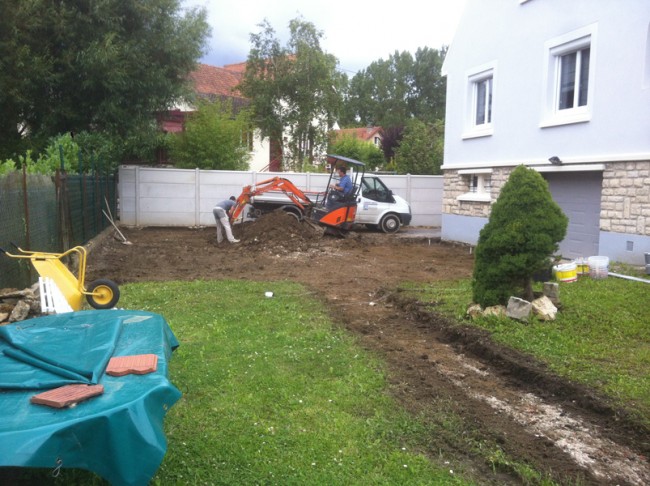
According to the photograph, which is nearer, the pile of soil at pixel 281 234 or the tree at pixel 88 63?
the tree at pixel 88 63

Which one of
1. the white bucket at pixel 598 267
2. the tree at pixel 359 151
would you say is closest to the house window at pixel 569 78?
the white bucket at pixel 598 267

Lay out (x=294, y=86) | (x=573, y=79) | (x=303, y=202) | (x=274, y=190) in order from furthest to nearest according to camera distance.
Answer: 1. (x=294, y=86)
2. (x=274, y=190)
3. (x=303, y=202)
4. (x=573, y=79)

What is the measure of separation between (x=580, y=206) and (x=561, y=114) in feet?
7.15

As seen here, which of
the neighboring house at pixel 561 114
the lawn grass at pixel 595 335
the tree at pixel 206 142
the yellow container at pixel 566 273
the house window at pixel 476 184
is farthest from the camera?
the tree at pixel 206 142

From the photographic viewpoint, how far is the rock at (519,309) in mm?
6859

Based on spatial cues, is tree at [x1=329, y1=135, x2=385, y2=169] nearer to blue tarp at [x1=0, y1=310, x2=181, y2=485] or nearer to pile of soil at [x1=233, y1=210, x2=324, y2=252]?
pile of soil at [x1=233, y1=210, x2=324, y2=252]

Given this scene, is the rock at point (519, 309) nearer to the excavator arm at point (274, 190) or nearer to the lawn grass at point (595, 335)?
the lawn grass at point (595, 335)

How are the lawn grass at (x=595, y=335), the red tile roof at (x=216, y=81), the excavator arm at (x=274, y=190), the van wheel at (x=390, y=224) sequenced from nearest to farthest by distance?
1. the lawn grass at (x=595, y=335)
2. the excavator arm at (x=274, y=190)
3. the van wheel at (x=390, y=224)
4. the red tile roof at (x=216, y=81)

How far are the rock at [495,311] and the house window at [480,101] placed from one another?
9382 mm

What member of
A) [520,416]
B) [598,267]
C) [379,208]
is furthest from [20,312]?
[379,208]

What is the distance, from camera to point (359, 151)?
41656mm

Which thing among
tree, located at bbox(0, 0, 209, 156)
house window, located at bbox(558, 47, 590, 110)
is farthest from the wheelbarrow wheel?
house window, located at bbox(558, 47, 590, 110)

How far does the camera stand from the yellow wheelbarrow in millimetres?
6797

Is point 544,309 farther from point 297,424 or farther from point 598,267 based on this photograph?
point 297,424
